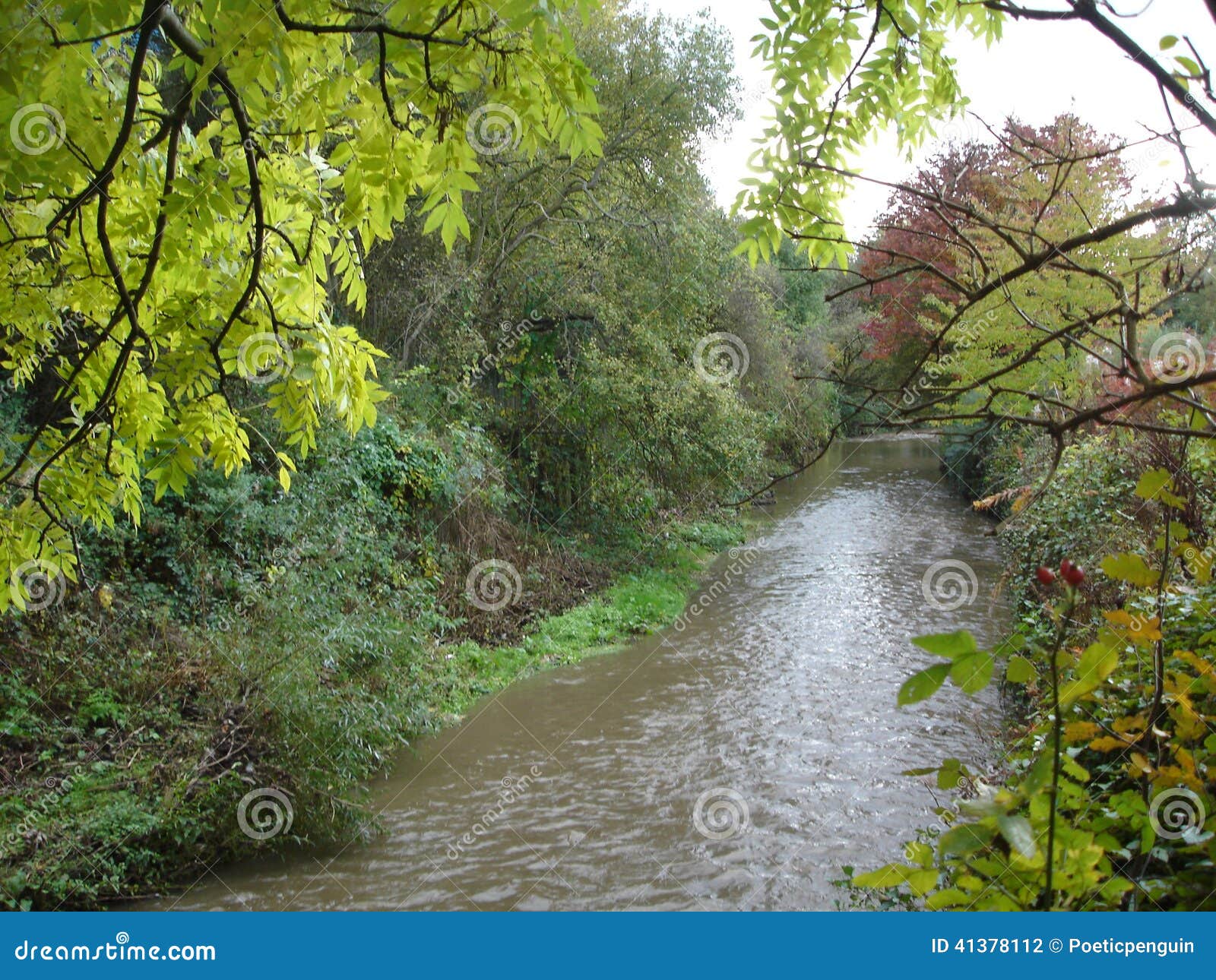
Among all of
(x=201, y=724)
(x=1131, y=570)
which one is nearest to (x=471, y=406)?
(x=201, y=724)

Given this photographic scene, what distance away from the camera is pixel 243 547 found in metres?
7.43

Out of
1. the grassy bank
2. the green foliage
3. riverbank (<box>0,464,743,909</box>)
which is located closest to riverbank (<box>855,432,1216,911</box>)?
the green foliage

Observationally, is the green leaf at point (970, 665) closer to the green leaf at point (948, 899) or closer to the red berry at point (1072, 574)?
the red berry at point (1072, 574)

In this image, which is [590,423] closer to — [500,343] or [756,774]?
[500,343]

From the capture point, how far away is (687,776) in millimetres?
6613

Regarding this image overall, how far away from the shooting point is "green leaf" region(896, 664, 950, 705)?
3.65ft

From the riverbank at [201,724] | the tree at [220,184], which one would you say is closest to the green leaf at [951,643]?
the tree at [220,184]

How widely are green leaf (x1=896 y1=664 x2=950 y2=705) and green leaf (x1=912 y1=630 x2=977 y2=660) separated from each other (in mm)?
21

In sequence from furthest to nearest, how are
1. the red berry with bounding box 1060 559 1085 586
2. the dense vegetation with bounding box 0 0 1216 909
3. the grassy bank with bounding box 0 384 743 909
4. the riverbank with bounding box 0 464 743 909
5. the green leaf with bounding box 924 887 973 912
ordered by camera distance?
the grassy bank with bounding box 0 384 743 909 → the riverbank with bounding box 0 464 743 909 → the dense vegetation with bounding box 0 0 1216 909 → the green leaf with bounding box 924 887 973 912 → the red berry with bounding box 1060 559 1085 586

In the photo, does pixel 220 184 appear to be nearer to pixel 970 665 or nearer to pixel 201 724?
pixel 970 665

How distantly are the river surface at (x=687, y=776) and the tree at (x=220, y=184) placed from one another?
9.85 ft

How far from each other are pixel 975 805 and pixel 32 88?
234cm

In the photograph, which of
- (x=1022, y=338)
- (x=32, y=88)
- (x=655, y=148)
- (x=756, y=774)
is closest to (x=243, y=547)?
(x=756, y=774)

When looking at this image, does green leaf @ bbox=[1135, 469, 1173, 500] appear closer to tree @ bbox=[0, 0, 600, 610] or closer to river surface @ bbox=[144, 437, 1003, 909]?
Result: tree @ bbox=[0, 0, 600, 610]
